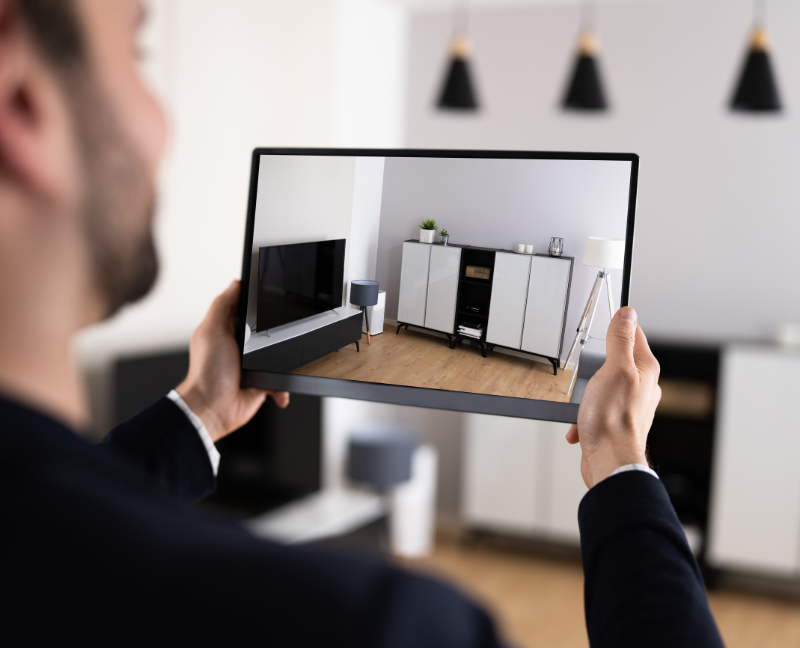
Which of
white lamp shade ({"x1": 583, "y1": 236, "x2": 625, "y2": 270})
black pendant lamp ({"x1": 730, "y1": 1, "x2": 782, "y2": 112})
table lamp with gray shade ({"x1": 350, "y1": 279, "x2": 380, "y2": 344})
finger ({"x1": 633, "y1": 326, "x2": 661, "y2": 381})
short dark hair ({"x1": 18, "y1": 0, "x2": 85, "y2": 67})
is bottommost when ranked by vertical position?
finger ({"x1": 633, "y1": 326, "x2": 661, "y2": 381})

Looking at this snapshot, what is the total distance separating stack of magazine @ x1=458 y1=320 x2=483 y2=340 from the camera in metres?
0.82

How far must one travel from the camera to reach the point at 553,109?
13.1 feet

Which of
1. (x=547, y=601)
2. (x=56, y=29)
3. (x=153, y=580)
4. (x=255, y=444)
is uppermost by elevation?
(x=56, y=29)

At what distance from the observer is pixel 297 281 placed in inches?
34.5

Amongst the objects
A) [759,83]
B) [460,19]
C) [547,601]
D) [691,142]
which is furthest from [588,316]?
[460,19]

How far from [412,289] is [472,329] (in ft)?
0.29

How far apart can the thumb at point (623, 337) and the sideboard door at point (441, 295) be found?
0.62 ft

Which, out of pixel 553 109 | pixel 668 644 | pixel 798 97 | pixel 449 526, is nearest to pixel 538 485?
pixel 449 526

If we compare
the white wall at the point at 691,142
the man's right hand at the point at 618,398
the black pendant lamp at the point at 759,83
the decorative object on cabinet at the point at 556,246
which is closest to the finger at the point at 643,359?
the man's right hand at the point at 618,398

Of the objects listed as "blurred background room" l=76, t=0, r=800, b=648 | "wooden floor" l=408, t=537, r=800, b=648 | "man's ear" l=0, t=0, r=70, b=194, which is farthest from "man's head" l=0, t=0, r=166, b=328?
"wooden floor" l=408, t=537, r=800, b=648

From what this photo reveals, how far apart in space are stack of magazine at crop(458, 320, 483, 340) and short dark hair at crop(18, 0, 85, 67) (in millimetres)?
544

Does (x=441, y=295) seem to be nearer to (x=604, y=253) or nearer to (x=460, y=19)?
(x=604, y=253)

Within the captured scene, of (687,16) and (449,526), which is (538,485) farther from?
(687,16)

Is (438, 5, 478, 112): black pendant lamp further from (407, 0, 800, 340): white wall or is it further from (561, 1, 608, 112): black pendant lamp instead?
(407, 0, 800, 340): white wall
